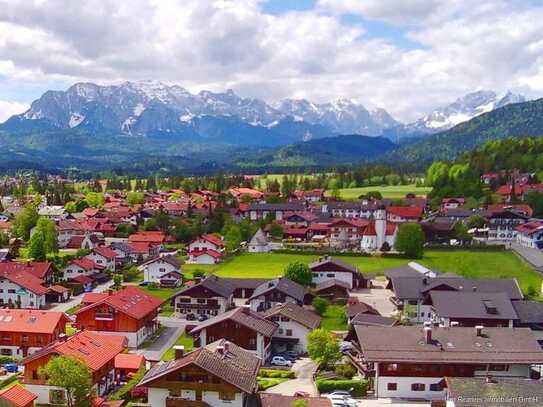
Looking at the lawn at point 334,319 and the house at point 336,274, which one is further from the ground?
the house at point 336,274

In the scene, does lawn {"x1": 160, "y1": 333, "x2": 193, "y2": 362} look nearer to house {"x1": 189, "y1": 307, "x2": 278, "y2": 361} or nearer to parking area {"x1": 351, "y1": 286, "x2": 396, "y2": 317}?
house {"x1": 189, "y1": 307, "x2": 278, "y2": 361}

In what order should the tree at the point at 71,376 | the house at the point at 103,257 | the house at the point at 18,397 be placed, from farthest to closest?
the house at the point at 103,257
the tree at the point at 71,376
the house at the point at 18,397

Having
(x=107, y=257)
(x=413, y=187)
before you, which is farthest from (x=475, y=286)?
(x=413, y=187)

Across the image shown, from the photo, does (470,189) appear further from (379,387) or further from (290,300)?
(379,387)

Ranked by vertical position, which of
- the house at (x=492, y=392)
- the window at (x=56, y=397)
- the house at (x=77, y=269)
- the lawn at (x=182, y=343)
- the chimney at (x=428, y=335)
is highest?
the chimney at (x=428, y=335)

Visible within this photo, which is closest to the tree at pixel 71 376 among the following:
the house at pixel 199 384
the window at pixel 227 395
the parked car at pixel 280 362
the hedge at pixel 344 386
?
the house at pixel 199 384

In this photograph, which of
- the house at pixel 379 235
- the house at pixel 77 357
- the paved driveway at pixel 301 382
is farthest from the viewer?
the house at pixel 379 235

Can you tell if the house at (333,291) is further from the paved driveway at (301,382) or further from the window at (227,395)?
the window at (227,395)
